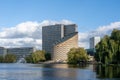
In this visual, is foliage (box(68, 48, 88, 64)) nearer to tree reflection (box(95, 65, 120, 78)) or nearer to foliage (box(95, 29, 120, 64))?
foliage (box(95, 29, 120, 64))

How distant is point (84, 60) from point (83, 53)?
3.84 metres

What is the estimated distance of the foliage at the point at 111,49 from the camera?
8256 centimetres

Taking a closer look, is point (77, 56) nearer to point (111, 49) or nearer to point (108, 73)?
point (111, 49)

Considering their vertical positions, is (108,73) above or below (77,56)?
below

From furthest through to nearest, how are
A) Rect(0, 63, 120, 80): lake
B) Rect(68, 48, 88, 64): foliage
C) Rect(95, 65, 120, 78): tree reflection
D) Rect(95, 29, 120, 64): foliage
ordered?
Rect(68, 48, 88, 64): foliage → Rect(95, 29, 120, 64): foliage → Rect(95, 65, 120, 78): tree reflection → Rect(0, 63, 120, 80): lake

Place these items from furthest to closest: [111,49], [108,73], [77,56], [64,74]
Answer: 1. [77,56]
2. [111,49]
3. [108,73]
4. [64,74]

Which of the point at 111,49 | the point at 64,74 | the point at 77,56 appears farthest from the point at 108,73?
the point at 77,56

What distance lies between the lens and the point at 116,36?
86250 millimetres

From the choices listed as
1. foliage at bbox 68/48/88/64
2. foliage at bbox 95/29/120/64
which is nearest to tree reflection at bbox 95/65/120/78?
foliage at bbox 95/29/120/64

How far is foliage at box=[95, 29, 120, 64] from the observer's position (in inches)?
3250

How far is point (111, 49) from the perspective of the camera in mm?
83438

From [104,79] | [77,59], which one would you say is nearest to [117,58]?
[104,79]

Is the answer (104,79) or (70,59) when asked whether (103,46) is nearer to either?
(104,79)

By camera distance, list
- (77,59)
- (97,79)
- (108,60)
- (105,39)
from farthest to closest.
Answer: (77,59)
(105,39)
(108,60)
(97,79)
